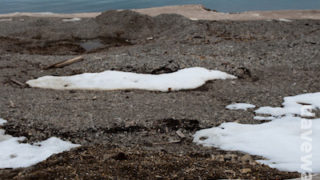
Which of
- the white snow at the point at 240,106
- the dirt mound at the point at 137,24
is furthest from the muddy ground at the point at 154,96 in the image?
the white snow at the point at 240,106

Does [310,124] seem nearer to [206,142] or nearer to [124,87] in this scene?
[206,142]

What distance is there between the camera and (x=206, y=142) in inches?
250

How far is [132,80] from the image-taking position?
33.2 feet

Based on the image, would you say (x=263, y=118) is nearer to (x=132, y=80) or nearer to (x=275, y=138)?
(x=275, y=138)

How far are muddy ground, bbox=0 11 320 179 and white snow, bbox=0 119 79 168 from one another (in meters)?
0.28

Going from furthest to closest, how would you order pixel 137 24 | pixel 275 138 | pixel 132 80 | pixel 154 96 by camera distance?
1. pixel 137 24
2. pixel 132 80
3. pixel 154 96
4. pixel 275 138

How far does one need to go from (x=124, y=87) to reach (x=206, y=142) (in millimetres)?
3969

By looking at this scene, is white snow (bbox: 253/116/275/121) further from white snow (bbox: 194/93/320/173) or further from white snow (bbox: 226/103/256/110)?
white snow (bbox: 226/103/256/110)

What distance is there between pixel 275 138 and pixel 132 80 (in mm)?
5131

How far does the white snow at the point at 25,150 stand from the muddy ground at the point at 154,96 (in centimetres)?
28

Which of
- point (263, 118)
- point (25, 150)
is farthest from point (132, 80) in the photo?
point (25, 150)

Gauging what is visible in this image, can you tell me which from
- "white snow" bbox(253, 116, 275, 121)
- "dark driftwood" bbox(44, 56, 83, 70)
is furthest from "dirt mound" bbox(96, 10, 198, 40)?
"white snow" bbox(253, 116, 275, 121)

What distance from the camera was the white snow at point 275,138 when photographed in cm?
509

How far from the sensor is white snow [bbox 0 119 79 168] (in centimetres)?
524
